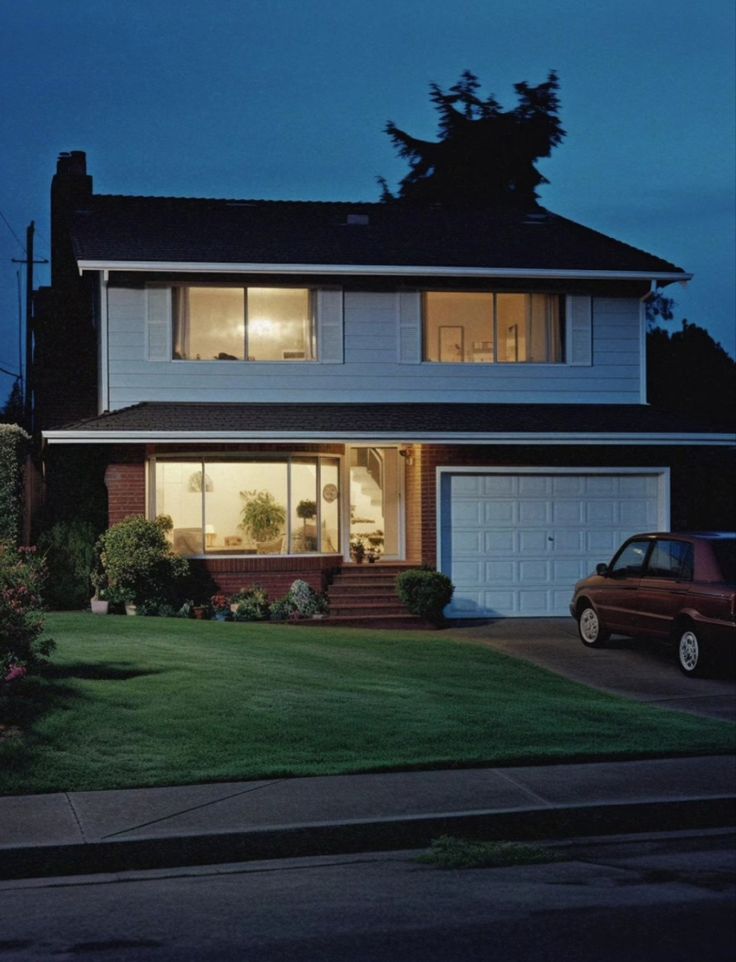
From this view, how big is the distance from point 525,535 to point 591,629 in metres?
4.70

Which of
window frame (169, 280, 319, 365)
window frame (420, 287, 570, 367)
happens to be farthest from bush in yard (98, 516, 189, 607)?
window frame (420, 287, 570, 367)

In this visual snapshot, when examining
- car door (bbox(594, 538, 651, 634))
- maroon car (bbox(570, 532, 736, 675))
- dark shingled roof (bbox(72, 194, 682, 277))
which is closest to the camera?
maroon car (bbox(570, 532, 736, 675))

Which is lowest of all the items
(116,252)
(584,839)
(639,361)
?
(584,839)

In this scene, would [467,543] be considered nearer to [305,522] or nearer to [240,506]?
[305,522]

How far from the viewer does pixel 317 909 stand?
21.4 ft

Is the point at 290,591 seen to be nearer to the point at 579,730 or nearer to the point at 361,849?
the point at 579,730

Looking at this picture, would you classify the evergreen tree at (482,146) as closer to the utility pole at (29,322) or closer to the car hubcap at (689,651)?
the utility pole at (29,322)

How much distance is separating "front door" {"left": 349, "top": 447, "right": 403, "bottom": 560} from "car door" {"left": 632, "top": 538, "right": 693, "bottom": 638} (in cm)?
769

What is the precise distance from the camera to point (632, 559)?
1741 centimetres

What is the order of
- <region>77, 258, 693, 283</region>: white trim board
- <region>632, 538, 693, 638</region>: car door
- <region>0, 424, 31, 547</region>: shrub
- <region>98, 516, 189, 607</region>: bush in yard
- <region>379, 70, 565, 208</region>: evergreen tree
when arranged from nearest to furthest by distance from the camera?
1. <region>632, 538, 693, 638</region>: car door
2. <region>0, 424, 31, 547</region>: shrub
3. <region>98, 516, 189, 607</region>: bush in yard
4. <region>77, 258, 693, 283</region>: white trim board
5. <region>379, 70, 565, 208</region>: evergreen tree

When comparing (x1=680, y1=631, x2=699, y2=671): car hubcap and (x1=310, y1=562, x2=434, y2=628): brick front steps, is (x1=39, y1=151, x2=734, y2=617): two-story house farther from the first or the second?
(x1=680, y1=631, x2=699, y2=671): car hubcap

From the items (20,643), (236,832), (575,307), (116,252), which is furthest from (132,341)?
(236,832)

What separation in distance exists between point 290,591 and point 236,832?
46.0 ft

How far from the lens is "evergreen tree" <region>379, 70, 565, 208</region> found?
44.5m
